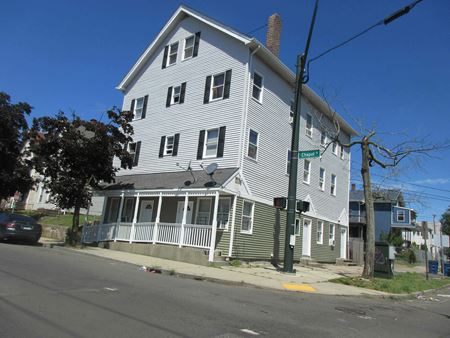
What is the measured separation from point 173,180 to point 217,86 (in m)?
5.46

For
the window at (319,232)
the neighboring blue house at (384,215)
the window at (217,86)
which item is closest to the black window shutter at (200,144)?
the window at (217,86)

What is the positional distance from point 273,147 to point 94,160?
9.14 meters

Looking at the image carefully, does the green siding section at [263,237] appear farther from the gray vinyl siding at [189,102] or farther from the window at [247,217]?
the gray vinyl siding at [189,102]

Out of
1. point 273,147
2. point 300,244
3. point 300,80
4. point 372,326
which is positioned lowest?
point 372,326

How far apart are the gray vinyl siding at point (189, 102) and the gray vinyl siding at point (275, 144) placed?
850 millimetres

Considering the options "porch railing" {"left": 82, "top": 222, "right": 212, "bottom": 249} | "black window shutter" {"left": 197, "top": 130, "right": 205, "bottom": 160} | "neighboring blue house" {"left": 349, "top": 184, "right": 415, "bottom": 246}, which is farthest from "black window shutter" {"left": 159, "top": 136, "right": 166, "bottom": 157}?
"neighboring blue house" {"left": 349, "top": 184, "right": 415, "bottom": 246}

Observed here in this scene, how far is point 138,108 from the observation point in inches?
1033

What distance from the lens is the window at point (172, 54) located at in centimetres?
2480

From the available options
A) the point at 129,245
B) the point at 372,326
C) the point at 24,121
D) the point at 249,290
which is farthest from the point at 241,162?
the point at 24,121

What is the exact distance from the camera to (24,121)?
3353cm

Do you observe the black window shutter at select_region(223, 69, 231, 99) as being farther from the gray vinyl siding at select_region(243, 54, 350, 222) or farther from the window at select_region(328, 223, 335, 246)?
the window at select_region(328, 223, 335, 246)

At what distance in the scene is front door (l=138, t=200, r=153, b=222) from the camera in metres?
23.0

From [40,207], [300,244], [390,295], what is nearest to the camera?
[390,295]

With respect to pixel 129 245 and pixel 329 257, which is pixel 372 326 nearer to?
pixel 129 245
